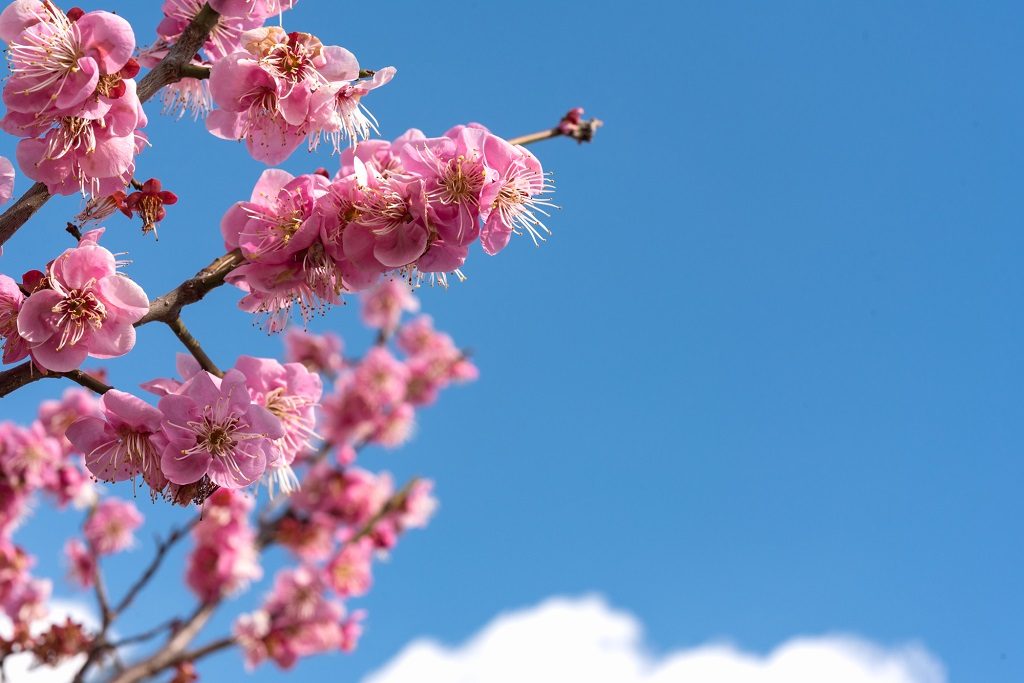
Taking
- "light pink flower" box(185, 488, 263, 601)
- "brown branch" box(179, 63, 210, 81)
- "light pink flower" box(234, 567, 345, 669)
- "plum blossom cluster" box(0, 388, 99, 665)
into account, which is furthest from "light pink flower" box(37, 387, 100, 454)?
"brown branch" box(179, 63, 210, 81)

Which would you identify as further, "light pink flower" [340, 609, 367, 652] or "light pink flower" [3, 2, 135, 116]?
"light pink flower" [340, 609, 367, 652]

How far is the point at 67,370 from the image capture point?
210 cm

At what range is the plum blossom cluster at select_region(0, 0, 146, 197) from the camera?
2.10 metres

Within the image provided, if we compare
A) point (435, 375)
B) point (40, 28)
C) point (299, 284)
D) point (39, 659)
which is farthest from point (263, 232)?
point (435, 375)

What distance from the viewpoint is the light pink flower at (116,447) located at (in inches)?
88.3

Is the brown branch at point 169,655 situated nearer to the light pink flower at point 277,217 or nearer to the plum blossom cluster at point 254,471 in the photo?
the plum blossom cluster at point 254,471

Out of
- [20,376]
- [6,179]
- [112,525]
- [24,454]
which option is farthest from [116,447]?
[112,525]

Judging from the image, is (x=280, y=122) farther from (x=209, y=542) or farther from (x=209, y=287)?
(x=209, y=542)

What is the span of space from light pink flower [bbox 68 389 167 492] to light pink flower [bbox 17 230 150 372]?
0.19 meters

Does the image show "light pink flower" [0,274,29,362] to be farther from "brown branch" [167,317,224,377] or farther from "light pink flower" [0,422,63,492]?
"light pink flower" [0,422,63,492]

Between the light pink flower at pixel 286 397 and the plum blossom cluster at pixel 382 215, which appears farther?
the light pink flower at pixel 286 397

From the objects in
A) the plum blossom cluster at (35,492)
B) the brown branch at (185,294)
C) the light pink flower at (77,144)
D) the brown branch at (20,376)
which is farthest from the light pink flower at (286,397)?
the plum blossom cluster at (35,492)

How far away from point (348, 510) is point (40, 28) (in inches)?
243

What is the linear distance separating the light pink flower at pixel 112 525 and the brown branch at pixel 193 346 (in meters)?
5.27
